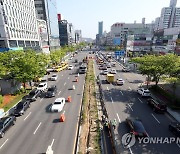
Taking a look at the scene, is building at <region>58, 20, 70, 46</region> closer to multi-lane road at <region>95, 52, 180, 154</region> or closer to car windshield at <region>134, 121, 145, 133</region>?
multi-lane road at <region>95, 52, 180, 154</region>

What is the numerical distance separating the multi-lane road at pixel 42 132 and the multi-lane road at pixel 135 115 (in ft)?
21.3

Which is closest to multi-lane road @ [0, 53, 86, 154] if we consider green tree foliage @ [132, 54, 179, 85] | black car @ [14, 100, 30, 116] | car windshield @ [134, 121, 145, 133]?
black car @ [14, 100, 30, 116]

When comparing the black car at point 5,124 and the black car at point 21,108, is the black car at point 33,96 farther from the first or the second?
the black car at point 5,124

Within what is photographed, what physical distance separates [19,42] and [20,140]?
5854cm

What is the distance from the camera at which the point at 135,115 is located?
28156mm

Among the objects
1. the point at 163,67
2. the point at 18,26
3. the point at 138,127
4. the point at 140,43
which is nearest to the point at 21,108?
the point at 138,127

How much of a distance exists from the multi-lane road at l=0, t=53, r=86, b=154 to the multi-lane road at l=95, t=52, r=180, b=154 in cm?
650

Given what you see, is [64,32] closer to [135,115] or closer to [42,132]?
[135,115]

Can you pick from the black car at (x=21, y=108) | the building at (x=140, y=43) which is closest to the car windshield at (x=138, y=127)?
the black car at (x=21, y=108)

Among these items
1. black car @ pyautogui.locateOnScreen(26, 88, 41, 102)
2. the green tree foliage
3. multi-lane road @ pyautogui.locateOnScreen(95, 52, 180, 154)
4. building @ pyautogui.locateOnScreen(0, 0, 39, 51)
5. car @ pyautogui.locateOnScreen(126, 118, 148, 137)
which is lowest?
multi-lane road @ pyautogui.locateOnScreen(95, 52, 180, 154)

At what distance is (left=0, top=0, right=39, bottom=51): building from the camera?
59.9 meters

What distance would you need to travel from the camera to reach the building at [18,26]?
59.9 metres

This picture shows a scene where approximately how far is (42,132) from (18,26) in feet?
197

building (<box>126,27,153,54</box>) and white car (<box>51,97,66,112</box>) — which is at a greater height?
building (<box>126,27,153,54</box>)
